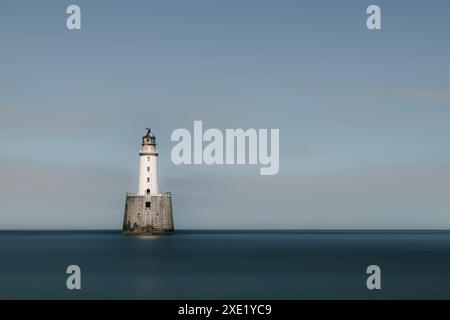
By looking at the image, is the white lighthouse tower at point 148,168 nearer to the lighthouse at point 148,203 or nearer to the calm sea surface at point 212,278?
the lighthouse at point 148,203

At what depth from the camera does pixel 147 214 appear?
77.0 meters

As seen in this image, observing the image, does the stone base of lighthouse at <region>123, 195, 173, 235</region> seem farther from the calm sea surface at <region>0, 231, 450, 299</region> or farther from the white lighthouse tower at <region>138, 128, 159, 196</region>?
the calm sea surface at <region>0, 231, 450, 299</region>

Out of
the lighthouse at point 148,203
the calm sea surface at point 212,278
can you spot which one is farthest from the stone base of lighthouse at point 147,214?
the calm sea surface at point 212,278

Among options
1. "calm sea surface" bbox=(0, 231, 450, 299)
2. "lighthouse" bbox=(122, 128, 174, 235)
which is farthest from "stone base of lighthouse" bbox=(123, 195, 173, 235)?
"calm sea surface" bbox=(0, 231, 450, 299)

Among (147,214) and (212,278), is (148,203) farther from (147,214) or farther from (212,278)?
(212,278)

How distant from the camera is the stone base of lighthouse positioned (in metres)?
76.4

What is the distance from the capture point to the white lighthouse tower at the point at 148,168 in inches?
2960

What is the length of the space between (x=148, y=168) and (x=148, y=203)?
4.15 meters

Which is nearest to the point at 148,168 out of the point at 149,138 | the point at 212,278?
the point at 149,138

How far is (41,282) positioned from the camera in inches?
1702

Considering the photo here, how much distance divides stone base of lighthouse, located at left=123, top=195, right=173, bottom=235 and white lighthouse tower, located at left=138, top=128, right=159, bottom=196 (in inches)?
32.3
